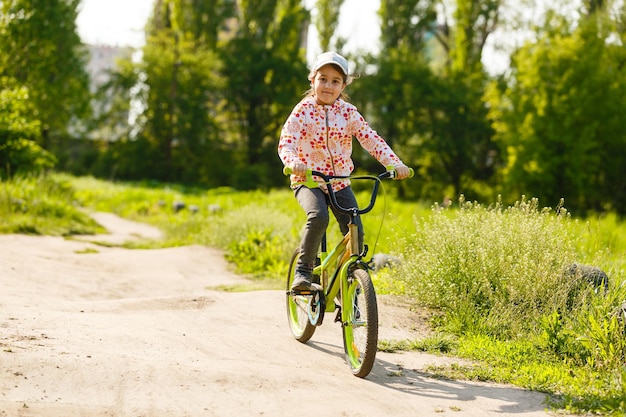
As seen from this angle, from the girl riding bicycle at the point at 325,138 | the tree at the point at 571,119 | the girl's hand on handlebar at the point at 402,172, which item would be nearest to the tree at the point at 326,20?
the tree at the point at 571,119

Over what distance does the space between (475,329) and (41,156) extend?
1123 cm

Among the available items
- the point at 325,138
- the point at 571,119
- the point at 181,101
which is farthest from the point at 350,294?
the point at 181,101

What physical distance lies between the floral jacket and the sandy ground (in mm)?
1304

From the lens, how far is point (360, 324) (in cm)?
476

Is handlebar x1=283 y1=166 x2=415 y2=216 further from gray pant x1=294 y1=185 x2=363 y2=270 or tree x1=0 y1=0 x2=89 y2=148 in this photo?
tree x1=0 y1=0 x2=89 y2=148

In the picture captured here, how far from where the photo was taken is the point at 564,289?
19.2 feet

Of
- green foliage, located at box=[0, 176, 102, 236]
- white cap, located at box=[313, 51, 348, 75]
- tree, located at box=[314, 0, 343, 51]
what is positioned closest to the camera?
white cap, located at box=[313, 51, 348, 75]

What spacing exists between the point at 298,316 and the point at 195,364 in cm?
143

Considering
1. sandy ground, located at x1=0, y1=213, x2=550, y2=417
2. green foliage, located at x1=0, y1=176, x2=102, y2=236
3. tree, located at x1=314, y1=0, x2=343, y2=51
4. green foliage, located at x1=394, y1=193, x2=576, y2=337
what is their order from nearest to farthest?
sandy ground, located at x1=0, y1=213, x2=550, y2=417, green foliage, located at x1=394, y1=193, x2=576, y2=337, green foliage, located at x1=0, y1=176, x2=102, y2=236, tree, located at x1=314, y1=0, x2=343, y2=51

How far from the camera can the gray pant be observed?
16.9 ft

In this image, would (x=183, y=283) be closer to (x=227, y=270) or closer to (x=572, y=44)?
(x=227, y=270)

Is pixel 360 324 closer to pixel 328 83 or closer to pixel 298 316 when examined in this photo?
pixel 298 316

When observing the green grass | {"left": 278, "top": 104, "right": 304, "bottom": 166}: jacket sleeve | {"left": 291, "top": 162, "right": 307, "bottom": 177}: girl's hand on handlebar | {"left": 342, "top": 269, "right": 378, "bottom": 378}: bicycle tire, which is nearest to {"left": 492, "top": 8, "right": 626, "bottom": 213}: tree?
the green grass

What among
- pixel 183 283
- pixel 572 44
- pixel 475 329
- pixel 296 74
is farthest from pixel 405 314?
pixel 296 74
